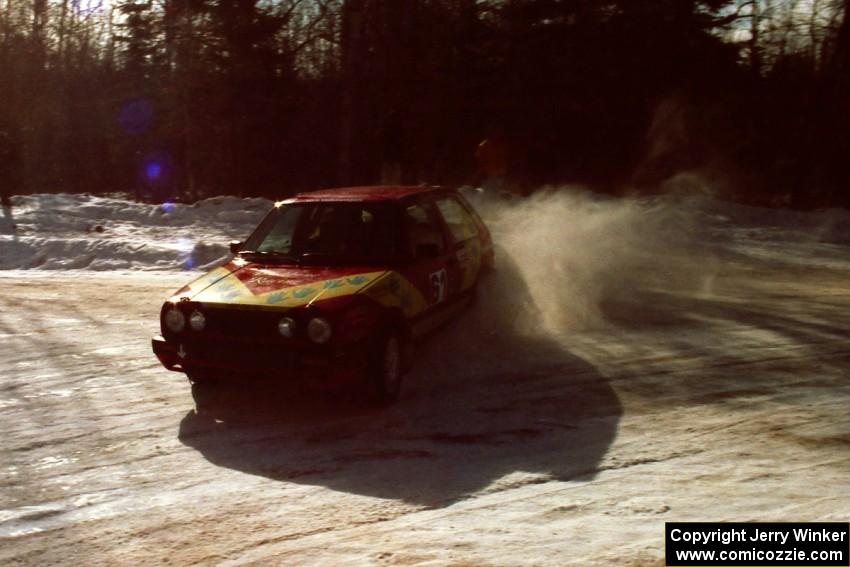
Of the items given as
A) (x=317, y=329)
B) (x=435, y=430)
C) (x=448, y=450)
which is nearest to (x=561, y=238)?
(x=435, y=430)

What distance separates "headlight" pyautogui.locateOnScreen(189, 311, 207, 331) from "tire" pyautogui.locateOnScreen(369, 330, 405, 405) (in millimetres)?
1192

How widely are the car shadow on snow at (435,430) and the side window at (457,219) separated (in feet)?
3.91

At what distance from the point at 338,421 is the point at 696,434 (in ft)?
7.78

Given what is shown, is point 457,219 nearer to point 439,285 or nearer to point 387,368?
point 439,285

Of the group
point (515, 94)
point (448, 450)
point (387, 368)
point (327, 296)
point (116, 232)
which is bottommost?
point (448, 450)

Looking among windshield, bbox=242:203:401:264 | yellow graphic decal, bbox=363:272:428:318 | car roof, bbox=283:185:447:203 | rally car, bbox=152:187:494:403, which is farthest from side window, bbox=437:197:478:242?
yellow graphic decal, bbox=363:272:428:318

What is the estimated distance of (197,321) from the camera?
6.33 meters

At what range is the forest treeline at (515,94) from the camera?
24.6m

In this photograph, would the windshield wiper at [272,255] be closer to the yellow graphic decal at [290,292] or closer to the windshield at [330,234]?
the windshield at [330,234]

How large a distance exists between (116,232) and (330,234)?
34.6 ft

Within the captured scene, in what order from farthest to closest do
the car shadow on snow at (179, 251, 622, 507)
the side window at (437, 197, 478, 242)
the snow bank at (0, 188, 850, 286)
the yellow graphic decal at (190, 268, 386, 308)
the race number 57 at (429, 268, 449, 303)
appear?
the snow bank at (0, 188, 850, 286) < the side window at (437, 197, 478, 242) < the race number 57 at (429, 268, 449, 303) < the yellow graphic decal at (190, 268, 386, 308) < the car shadow on snow at (179, 251, 622, 507)

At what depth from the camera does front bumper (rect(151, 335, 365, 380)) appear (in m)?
6.01

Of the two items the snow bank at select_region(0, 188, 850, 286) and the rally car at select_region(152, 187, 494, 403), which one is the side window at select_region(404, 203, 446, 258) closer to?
the rally car at select_region(152, 187, 494, 403)

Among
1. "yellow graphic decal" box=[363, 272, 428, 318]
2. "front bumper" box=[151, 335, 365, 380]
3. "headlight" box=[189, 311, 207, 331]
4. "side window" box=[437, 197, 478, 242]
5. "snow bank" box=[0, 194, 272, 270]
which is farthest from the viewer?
"snow bank" box=[0, 194, 272, 270]
